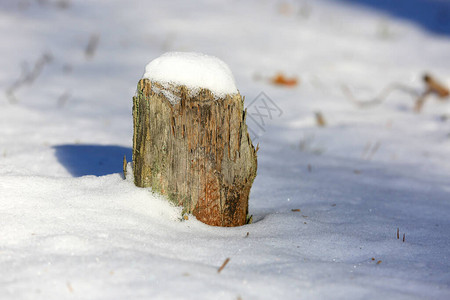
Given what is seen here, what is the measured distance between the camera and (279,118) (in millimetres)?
4449

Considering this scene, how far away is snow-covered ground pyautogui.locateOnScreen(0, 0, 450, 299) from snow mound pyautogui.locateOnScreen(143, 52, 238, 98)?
47 centimetres

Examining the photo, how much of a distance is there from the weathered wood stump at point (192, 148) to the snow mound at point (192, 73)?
0.08 feet

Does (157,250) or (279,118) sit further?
(279,118)

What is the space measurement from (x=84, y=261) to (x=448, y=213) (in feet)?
5.80

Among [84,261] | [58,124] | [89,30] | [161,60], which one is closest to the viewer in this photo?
[84,261]

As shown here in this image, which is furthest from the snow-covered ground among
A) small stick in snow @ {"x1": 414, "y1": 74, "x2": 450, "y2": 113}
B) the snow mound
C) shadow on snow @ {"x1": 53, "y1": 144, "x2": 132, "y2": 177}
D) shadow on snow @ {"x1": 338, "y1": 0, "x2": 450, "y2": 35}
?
the snow mound

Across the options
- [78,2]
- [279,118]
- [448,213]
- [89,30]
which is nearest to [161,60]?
[448,213]

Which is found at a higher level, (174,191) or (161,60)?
(161,60)

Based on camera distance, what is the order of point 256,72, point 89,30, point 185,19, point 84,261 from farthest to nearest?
point 185,19, point 89,30, point 256,72, point 84,261

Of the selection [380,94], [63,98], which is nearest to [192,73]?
[63,98]

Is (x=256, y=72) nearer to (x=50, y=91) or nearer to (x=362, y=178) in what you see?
(x=50, y=91)

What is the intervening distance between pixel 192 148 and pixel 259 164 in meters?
1.27

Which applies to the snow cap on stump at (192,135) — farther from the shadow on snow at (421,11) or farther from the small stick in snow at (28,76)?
the shadow on snow at (421,11)

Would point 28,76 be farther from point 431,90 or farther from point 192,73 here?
point 431,90
